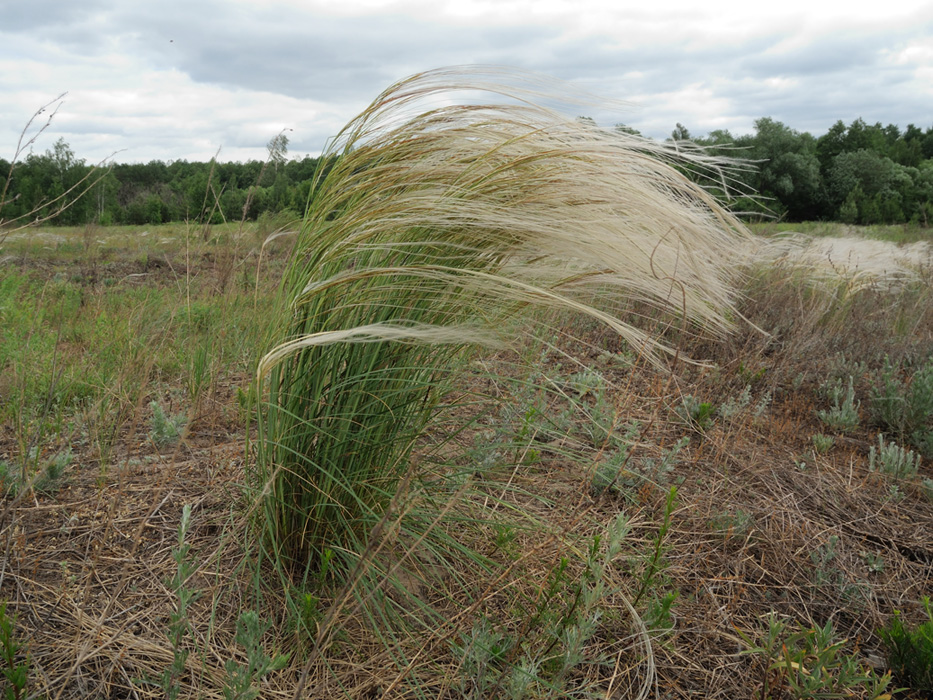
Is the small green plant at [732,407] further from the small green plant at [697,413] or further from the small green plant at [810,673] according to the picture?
the small green plant at [810,673]

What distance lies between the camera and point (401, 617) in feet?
4.75

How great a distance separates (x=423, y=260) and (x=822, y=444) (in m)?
A: 2.28

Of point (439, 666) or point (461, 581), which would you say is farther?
point (461, 581)

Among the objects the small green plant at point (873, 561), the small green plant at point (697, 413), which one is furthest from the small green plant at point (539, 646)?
the small green plant at point (697, 413)

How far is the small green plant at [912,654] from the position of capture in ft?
4.75

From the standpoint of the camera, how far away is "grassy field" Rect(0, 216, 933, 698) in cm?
130

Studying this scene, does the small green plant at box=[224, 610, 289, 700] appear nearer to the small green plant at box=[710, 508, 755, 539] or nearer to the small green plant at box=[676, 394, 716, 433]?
the small green plant at box=[710, 508, 755, 539]

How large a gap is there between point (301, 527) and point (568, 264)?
980mm

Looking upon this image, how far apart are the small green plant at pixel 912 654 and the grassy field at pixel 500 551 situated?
0.06 m

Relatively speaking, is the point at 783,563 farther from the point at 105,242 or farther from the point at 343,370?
the point at 105,242

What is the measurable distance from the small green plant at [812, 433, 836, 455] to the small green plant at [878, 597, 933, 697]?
3.81 ft

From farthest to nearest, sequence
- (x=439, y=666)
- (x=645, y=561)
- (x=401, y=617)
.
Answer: (x=645, y=561)
(x=401, y=617)
(x=439, y=666)

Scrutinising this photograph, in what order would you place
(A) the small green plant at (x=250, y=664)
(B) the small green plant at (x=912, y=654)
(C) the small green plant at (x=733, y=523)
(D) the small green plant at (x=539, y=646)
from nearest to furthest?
1. (A) the small green plant at (x=250, y=664)
2. (D) the small green plant at (x=539, y=646)
3. (B) the small green plant at (x=912, y=654)
4. (C) the small green plant at (x=733, y=523)

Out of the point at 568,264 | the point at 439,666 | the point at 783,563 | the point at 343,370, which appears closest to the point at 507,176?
the point at 568,264
